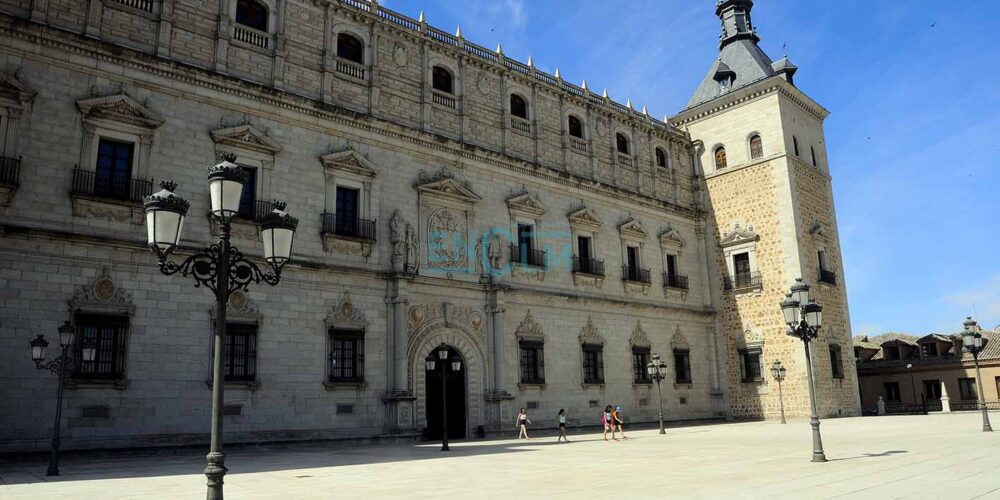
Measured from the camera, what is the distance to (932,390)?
147 feet

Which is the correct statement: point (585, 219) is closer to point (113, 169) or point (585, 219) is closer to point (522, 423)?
point (522, 423)

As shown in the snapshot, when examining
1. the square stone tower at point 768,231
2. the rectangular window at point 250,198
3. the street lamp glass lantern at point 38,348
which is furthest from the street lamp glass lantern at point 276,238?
the square stone tower at point 768,231

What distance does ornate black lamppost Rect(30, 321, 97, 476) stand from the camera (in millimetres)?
13352

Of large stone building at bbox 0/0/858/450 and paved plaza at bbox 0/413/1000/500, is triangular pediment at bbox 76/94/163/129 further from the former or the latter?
paved plaza at bbox 0/413/1000/500

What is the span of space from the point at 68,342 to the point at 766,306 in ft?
89.2

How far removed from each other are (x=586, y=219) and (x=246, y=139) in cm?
1419

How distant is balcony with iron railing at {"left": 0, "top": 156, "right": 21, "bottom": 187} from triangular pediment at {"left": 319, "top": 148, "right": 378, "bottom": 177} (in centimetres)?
779

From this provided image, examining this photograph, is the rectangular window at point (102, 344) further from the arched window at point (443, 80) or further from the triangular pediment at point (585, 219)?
the triangular pediment at point (585, 219)

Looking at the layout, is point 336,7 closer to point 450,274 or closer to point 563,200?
point 450,274

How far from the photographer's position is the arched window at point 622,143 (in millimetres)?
32281

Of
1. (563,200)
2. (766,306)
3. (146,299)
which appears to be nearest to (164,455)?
(146,299)

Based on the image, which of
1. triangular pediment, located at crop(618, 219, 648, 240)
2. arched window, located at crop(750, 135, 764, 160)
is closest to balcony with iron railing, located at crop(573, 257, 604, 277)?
triangular pediment, located at crop(618, 219, 648, 240)

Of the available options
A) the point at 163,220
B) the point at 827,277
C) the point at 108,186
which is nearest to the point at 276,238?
the point at 163,220

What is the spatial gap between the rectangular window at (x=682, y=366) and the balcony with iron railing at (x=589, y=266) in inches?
228
